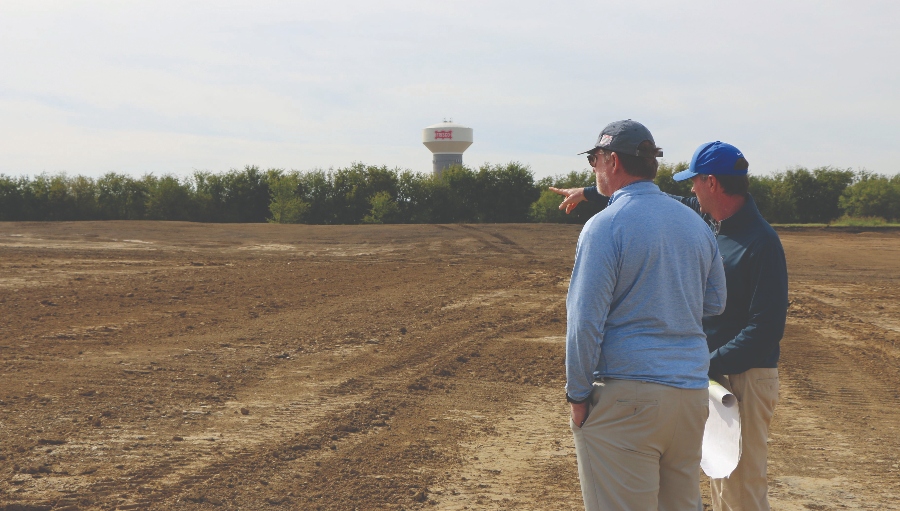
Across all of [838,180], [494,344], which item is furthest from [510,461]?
[838,180]

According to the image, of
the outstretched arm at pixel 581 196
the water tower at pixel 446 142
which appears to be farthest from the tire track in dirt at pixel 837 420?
the water tower at pixel 446 142

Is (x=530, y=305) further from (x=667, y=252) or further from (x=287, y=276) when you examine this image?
(x=667, y=252)

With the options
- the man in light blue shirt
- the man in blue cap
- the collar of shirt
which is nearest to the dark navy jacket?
the man in blue cap

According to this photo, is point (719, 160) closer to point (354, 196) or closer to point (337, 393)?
point (337, 393)

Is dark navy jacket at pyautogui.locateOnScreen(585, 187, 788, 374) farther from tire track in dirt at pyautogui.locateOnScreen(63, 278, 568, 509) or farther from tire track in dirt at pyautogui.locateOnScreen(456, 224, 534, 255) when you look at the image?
tire track in dirt at pyautogui.locateOnScreen(456, 224, 534, 255)

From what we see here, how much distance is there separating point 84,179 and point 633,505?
137ft

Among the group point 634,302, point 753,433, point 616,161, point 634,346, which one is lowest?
point 753,433

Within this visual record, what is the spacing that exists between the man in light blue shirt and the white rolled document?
533 mm

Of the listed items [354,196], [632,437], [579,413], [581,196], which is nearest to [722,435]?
[632,437]

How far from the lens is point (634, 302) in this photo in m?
2.81

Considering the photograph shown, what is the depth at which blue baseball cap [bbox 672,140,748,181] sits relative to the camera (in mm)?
3541

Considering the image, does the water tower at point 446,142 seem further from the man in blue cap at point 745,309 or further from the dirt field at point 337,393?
the man in blue cap at point 745,309

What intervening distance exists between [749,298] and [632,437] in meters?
1.19

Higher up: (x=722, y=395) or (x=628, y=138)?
(x=628, y=138)
